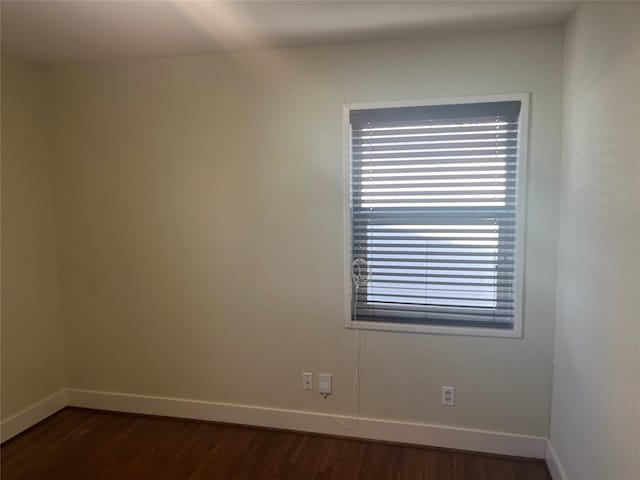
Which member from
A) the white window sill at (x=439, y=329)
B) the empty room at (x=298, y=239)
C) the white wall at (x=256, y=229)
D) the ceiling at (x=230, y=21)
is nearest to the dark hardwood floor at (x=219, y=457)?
the empty room at (x=298, y=239)

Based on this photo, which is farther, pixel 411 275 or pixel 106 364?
pixel 106 364

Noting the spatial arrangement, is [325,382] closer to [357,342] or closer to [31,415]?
[357,342]

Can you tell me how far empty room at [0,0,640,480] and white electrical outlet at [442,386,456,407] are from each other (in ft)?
0.07

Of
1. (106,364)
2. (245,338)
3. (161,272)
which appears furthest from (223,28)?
Result: (106,364)

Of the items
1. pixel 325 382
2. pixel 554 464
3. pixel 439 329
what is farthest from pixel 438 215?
pixel 554 464

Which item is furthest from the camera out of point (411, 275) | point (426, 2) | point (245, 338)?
point (245, 338)

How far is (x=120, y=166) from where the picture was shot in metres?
2.84

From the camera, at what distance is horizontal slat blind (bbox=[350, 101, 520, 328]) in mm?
2324

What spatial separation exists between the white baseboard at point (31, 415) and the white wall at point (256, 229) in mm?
150

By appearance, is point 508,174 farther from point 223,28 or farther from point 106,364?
point 106,364

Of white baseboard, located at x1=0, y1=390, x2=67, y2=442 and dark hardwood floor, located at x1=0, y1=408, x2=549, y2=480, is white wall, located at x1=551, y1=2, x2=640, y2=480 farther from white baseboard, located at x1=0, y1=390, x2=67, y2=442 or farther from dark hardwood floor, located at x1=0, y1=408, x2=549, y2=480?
white baseboard, located at x1=0, y1=390, x2=67, y2=442

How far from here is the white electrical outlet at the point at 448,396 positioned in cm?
249

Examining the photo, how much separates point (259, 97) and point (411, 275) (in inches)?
57.1

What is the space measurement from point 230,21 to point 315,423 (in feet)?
8.01
